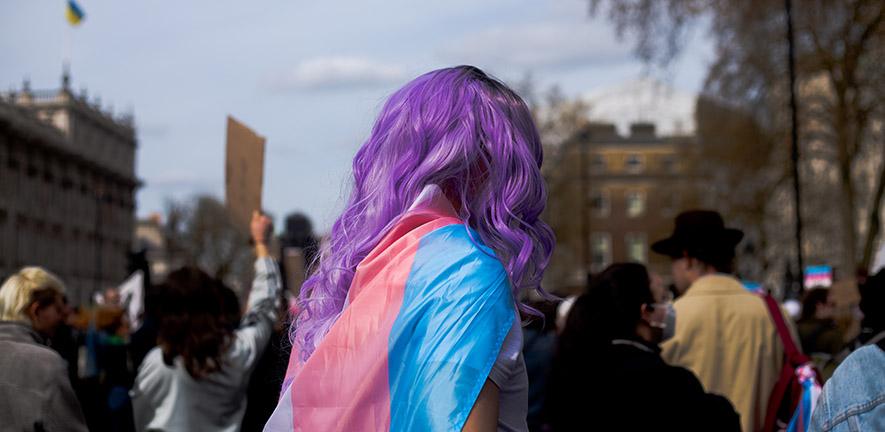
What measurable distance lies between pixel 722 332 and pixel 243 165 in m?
2.33

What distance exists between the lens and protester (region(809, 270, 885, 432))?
115 inches

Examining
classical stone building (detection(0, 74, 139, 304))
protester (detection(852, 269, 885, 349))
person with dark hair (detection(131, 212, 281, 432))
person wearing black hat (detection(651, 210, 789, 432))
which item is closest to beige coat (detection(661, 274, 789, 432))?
person wearing black hat (detection(651, 210, 789, 432))

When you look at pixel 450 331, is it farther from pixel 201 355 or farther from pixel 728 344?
pixel 728 344

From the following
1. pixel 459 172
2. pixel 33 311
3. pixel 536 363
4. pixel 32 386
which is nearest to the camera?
pixel 459 172

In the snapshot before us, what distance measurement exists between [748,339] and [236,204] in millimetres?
2473

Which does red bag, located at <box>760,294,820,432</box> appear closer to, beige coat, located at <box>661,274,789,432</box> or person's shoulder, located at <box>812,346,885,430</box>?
beige coat, located at <box>661,274,789,432</box>

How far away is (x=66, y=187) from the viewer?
3696 inches

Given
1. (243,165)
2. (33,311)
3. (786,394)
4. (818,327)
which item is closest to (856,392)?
(786,394)

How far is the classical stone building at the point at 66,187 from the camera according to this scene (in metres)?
78.4

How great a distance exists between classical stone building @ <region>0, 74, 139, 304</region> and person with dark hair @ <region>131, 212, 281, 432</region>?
69278mm

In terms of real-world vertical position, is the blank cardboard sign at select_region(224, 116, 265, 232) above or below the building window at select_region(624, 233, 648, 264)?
above

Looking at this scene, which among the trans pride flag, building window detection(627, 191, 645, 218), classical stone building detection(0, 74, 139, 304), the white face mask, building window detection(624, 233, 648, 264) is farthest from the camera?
building window detection(624, 233, 648, 264)

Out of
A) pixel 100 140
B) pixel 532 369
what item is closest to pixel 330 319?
pixel 532 369

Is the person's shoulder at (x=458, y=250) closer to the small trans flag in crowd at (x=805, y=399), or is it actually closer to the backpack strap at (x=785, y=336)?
the small trans flag in crowd at (x=805, y=399)
